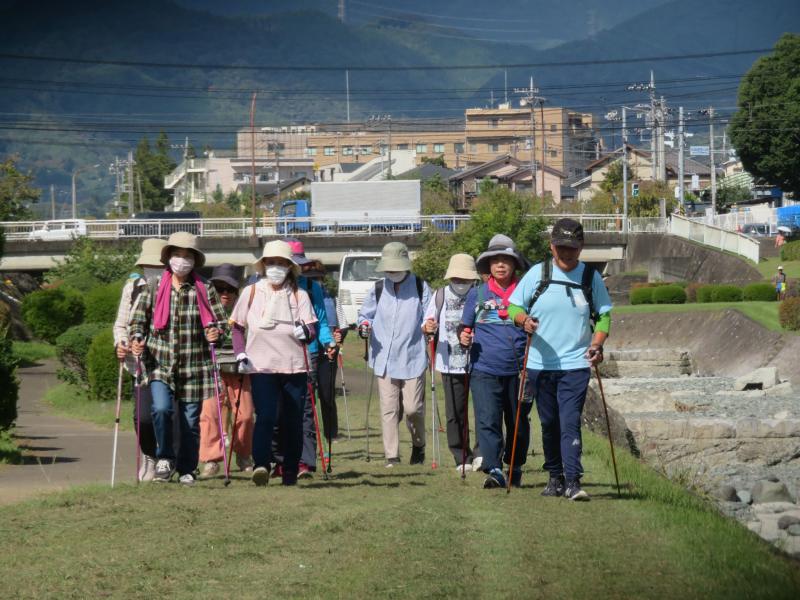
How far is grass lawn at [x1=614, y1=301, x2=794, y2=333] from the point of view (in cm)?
3278

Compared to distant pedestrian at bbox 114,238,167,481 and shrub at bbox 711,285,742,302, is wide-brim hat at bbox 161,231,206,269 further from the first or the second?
shrub at bbox 711,285,742,302

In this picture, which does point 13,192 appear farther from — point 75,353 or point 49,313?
point 75,353

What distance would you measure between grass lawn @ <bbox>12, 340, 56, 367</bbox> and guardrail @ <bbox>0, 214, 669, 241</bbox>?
2347 cm

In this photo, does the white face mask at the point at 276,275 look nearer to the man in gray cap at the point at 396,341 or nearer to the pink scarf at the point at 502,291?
the pink scarf at the point at 502,291

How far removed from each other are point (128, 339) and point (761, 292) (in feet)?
105

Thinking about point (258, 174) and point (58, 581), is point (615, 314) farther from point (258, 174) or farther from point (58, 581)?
point (258, 174)

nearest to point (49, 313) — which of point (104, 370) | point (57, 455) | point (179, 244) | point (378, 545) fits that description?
point (104, 370)

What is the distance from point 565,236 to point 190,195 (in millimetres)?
146311

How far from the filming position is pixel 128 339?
10.6m

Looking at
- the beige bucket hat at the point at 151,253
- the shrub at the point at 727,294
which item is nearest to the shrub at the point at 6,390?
the beige bucket hat at the point at 151,253

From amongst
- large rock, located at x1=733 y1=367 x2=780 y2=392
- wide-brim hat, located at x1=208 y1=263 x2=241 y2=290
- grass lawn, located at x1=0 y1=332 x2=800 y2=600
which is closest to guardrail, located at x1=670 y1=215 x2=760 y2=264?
large rock, located at x1=733 y1=367 x2=780 y2=392

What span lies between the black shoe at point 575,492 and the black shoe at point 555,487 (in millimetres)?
250

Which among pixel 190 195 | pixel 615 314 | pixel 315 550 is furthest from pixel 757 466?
pixel 190 195

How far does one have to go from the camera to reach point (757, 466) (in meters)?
17.8
